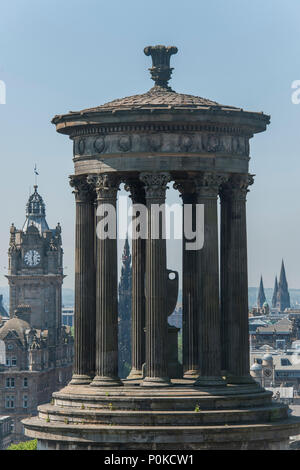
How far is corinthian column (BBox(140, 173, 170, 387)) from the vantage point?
5722 cm

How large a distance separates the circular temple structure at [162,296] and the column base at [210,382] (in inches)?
1.7

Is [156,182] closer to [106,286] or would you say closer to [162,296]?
[162,296]

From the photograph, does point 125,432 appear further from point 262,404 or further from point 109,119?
point 109,119

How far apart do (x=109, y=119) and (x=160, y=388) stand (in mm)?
8403

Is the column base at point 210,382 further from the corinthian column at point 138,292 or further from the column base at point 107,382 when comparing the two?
the corinthian column at point 138,292

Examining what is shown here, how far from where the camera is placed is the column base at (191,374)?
60.8 meters

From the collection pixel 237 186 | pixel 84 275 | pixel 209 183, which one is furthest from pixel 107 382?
pixel 237 186

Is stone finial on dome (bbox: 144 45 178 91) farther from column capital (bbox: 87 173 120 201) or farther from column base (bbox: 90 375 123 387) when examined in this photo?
column base (bbox: 90 375 123 387)

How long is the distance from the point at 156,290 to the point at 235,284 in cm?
347

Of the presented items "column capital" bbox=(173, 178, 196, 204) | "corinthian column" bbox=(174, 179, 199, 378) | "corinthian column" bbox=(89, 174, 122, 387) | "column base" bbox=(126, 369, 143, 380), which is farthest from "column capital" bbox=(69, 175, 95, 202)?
"column base" bbox=(126, 369, 143, 380)

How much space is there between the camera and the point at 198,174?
57938 mm

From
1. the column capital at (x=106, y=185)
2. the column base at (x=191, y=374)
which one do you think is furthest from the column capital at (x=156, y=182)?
the column base at (x=191, y=374)

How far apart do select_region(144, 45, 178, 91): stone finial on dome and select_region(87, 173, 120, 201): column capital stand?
5229 millimetres
